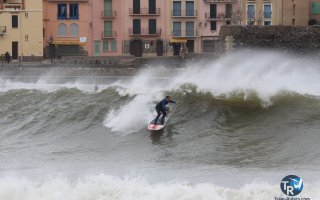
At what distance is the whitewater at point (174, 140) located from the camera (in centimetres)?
1407

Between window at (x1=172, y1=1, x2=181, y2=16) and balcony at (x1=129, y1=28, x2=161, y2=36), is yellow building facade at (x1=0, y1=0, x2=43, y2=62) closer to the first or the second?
balcony at (x1=129, y1=28, x2=161, y2=36)

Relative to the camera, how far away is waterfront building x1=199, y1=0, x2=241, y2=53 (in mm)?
66688

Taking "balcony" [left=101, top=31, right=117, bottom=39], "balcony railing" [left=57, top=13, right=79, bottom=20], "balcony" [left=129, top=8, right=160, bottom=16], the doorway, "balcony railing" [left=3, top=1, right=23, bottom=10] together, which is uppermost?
"balcony railing" [left=3, top=1, right=23, bottom=10]

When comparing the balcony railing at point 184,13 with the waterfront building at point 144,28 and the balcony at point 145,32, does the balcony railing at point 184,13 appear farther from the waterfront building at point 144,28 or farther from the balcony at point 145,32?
the balcony at point 145,32

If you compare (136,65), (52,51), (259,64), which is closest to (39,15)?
(52,51)

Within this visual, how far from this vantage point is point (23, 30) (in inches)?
2421

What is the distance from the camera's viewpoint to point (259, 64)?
3319 centimetres

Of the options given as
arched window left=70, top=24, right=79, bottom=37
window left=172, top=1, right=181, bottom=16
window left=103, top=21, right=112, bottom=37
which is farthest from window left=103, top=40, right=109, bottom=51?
window left=172, top=1, right=181, bottom=16

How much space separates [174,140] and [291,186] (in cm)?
747

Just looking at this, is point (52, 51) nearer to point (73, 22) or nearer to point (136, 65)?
point (73, 22)

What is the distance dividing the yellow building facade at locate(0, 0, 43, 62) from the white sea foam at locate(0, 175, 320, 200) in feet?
156

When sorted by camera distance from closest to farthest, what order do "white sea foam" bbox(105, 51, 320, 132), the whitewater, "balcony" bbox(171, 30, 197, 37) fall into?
the whitewater
"white sea foam" bbox(105, 51, 320, 132)
"balcony" bbox(171, 30, 197, 37)

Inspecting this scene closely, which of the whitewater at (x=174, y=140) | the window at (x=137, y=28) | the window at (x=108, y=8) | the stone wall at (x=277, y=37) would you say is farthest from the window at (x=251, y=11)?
the whitewater at (x=174, y=140)

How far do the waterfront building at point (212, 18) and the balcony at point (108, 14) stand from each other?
8.25 meters
